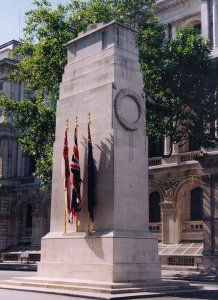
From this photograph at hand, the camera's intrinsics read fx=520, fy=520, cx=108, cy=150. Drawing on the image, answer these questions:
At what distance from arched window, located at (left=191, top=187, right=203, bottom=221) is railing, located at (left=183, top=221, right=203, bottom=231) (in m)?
0.38

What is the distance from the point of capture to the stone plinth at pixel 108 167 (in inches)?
669

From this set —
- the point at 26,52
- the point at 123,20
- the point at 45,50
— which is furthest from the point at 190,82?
the point at 26,52

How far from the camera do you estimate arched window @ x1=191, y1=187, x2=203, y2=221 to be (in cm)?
3481

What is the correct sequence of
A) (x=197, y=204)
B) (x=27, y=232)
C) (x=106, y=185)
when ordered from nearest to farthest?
(x=106, y=185)
(x=197, y=204)
(x=27, y=232)

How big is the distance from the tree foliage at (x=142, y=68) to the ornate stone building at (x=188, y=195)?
192 inches

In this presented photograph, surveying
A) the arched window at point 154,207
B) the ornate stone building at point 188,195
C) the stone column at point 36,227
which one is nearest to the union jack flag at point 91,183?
the ornate stone building at point 188,195

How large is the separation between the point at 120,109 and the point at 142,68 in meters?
10.2

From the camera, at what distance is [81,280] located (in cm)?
1688

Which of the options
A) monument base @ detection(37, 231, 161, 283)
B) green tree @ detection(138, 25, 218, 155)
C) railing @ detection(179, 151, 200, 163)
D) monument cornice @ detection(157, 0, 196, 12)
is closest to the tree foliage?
green tree @ detection(138, 25, 218, 155)

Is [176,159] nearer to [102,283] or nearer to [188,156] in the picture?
[188,156]

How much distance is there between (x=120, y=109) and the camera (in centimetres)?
1827

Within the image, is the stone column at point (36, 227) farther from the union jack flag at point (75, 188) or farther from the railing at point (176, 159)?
the union jack flag at point (75, 188)

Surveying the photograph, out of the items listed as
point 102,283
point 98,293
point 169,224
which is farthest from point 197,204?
point 98,293

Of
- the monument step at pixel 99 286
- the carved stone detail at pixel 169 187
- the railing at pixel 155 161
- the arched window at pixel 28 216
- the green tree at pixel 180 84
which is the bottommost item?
the monument step at pixel 99 286
